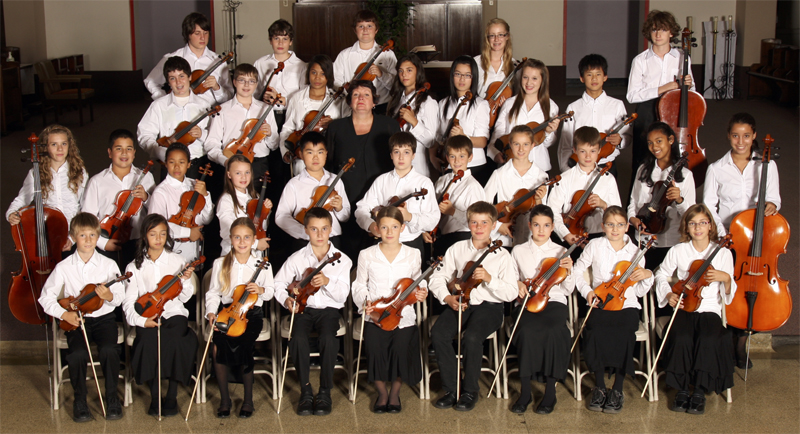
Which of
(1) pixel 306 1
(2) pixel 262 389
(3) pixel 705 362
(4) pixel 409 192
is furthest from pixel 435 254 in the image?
(1) pixel 306 1

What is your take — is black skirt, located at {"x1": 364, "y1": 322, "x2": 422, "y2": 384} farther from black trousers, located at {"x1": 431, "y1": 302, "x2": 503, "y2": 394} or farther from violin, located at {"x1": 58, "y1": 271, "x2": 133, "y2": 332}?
violin, located at {"x1": 58, "y1": 271, "x2": 133, "y2": 332}

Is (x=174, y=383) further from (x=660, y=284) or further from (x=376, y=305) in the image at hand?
(x=660, y=284)

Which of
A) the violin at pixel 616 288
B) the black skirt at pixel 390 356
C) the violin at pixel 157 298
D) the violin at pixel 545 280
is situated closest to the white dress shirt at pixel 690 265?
the violin at pixel 616 288

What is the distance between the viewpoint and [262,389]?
10.6 ft

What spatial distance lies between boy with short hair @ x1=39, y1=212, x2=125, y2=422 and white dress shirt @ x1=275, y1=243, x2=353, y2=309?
67 centimetres

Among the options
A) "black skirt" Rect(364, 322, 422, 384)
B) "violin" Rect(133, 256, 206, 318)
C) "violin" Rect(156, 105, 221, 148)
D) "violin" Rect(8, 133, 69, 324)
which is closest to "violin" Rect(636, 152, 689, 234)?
"black skirt" Rect(364, 322, 422, 384)

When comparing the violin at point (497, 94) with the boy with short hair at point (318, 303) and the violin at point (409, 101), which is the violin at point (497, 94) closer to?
the violin at point (409, 101)

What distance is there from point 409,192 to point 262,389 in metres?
1.09

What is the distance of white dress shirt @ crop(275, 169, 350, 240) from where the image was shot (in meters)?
3.37

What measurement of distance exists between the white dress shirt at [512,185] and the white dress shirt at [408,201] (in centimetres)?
30

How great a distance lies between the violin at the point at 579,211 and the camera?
10.9ft

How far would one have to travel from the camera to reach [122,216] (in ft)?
11.0

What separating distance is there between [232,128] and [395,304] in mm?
1441

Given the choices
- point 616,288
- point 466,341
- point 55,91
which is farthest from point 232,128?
point 55,91
